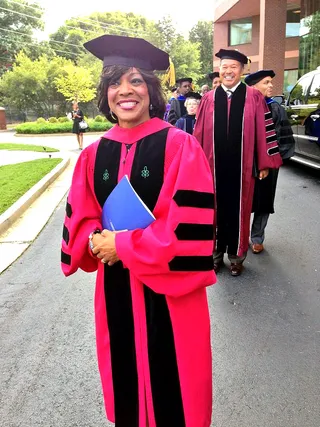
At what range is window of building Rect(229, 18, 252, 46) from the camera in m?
28.7

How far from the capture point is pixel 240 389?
2393mm

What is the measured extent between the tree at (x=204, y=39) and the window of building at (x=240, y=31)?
2095 cm

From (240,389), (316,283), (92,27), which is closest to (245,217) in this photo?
(316,283)

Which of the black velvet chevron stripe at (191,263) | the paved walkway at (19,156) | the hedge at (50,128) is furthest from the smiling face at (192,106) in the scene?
the hedge at (50,128)

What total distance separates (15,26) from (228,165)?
49.3 meters

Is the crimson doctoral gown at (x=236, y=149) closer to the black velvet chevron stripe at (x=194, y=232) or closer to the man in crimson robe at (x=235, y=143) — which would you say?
the man in crimson robe at (x=235, y=143)

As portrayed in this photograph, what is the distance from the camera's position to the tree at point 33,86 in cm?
3319

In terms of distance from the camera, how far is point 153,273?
148cm

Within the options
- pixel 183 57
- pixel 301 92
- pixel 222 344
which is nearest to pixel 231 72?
pixel 222 344

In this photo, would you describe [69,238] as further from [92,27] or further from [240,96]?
[92,27]

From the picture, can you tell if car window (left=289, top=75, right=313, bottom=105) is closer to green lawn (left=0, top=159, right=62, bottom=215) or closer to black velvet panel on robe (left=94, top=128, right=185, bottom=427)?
green lawn (left=0, top=159, right=62, bottom=215)

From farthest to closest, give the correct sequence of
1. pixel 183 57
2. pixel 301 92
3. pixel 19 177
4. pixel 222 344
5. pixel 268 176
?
pixel 183 57 < pixel 19 177 < pixel 301 92 < pixel 268 176 < pixel 222 344

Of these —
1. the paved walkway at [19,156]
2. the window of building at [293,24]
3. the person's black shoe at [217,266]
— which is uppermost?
the window of building at [293,24]

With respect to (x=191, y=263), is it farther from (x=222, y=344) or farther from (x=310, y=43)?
(x=310, y=43)
